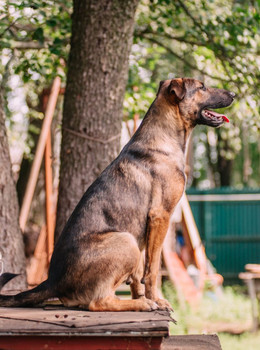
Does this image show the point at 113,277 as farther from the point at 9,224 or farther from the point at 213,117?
the point at 9,224

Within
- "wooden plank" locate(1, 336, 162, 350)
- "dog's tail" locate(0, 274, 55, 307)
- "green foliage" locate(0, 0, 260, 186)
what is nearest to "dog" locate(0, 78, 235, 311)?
"dog's tail" locate(0, 274, 55, 307)

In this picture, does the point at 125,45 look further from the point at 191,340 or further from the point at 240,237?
the point at 240,237

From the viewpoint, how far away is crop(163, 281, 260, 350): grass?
9766 mm

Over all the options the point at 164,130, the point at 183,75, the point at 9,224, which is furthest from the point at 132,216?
the point at 183,75

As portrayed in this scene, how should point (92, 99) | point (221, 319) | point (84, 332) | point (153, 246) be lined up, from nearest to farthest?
point (84, 332) < point (153, 246) < point (92, 99) < point (221, 319)

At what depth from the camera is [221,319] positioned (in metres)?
11.2

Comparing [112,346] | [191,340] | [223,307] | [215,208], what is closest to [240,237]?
[215,208]

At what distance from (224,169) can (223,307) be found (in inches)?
685

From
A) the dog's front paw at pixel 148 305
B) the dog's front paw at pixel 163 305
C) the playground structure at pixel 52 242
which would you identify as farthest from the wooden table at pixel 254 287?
the dog's front paw at pixel 148 305

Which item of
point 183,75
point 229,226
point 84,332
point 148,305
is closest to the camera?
point 84,332

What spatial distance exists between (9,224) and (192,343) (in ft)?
7.04

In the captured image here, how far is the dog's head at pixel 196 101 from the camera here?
432cm

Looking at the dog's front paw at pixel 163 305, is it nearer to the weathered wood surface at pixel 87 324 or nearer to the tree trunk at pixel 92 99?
the weathered wood surface at pixel 87 324

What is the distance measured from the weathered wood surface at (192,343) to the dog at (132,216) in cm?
32
